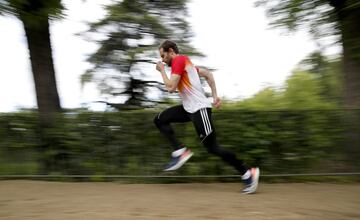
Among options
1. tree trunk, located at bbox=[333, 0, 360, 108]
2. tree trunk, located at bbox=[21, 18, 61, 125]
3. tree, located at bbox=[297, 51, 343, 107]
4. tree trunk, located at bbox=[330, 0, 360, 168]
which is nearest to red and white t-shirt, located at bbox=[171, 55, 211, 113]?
tree trunk, located at bbox=[21, 18, 61, 125]

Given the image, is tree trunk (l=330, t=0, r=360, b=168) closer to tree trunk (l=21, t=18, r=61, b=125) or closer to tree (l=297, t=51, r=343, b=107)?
tree (l=297, t=51, r=343, b=107)

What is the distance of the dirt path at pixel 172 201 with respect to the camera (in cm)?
494

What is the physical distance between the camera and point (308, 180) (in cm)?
691

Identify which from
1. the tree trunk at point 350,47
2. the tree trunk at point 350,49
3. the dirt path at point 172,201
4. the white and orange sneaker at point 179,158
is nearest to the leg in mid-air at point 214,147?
the dirt path at point 172,201

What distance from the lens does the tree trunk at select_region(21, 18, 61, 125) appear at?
7684 millimetres

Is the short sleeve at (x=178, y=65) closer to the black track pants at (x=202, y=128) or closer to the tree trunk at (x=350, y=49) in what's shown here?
the black track pants at (x=202, y=128)

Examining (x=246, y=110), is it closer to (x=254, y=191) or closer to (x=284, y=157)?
(x=284, y=157)

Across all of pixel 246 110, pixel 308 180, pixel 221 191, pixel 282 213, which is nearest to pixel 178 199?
pixel 221 191

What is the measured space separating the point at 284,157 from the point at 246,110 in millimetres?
937

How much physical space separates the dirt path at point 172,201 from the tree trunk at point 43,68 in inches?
62.8

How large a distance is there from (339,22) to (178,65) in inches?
137

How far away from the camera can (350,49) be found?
24.7 ft

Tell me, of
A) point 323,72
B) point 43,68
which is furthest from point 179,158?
point 323,72

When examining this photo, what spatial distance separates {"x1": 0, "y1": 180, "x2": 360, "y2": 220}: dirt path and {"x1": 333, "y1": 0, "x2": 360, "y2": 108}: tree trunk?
1713 mm
